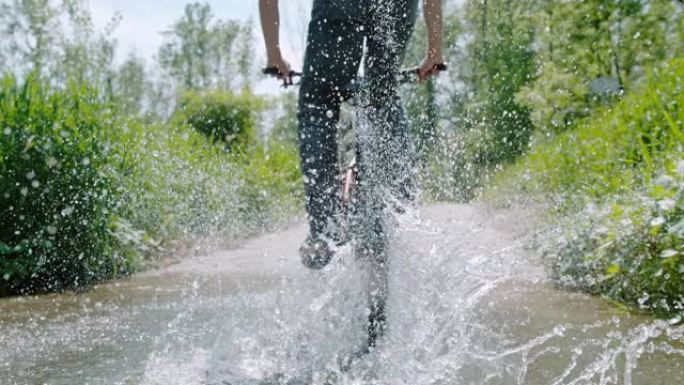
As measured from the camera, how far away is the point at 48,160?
4.46m

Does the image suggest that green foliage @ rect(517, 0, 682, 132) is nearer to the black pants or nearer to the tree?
the black pants

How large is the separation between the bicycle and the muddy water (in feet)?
0.13

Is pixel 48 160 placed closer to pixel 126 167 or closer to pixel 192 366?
pixel 126 167

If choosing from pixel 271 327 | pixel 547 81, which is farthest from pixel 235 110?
pixel 271 327

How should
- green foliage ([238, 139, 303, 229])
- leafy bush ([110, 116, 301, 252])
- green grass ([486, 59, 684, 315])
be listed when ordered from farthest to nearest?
1. green foliage ([238, 139, 303, 229])
2. leafy bush ([110, 116, 301, 252])
3. green grass ([486, 59, 684, 315])

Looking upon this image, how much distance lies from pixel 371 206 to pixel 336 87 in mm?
390

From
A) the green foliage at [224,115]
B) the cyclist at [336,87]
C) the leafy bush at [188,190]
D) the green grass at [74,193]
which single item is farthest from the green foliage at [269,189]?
the cyclist at [336,87]

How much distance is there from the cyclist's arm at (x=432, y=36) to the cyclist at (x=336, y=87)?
0.09 metres

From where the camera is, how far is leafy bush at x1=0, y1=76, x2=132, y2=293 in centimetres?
438

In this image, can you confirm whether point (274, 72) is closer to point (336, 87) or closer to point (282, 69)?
point (282, 69)

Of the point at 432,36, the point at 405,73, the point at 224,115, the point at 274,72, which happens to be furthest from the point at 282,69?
the point at 224,115

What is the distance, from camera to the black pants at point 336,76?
7.42 ft

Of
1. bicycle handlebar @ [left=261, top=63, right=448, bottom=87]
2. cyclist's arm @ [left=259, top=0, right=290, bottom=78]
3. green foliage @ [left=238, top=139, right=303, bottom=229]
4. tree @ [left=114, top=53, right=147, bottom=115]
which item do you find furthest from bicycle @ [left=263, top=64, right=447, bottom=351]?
tree @ [left=114, top=53, right=147, bottom=115]

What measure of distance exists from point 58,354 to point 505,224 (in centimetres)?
527
